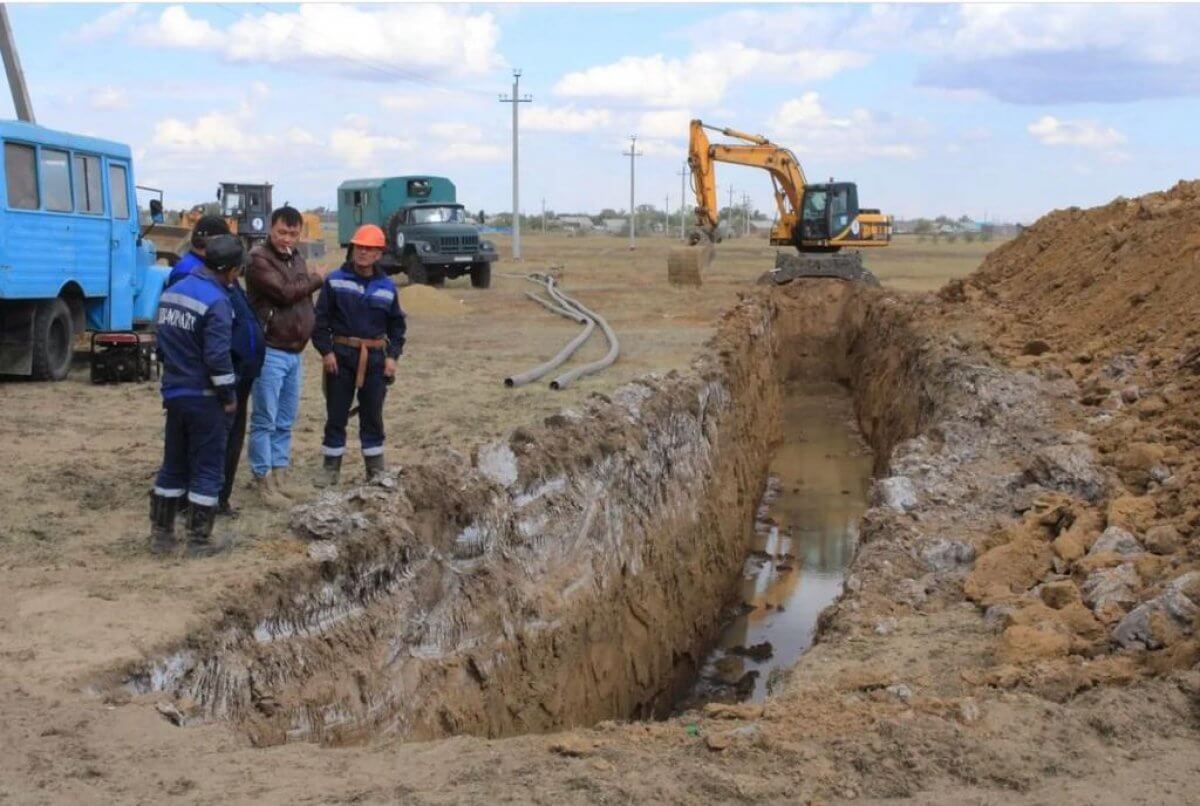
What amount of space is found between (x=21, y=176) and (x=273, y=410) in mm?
5856

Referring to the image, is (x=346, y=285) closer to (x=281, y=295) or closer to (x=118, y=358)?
(x=281, y=295)

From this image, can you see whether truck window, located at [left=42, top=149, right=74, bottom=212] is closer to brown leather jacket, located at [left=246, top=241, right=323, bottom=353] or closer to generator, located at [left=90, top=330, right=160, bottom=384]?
generator, located at [left=90, top=330, right=160, bottom=384]

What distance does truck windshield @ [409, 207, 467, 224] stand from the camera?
28.7m

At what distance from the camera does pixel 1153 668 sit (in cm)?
509

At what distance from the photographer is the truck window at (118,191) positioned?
43.3ft

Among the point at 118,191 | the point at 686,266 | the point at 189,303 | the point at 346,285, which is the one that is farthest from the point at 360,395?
the point at 686,266

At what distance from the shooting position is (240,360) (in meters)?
6.75

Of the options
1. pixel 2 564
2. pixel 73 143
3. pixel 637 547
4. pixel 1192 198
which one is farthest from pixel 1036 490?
pixel 1192 198

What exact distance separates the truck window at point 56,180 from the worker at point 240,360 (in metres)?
6.02

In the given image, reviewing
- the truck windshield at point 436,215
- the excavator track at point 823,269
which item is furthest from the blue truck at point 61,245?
the truck windshield at point 436,215

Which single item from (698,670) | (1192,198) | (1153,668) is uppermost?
(1192,198)

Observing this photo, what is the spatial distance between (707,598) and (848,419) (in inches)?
407

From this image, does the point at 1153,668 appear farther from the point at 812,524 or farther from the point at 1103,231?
the point at 1103,231

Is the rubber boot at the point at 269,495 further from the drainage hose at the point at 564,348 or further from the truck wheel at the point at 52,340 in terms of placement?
the truck wheel at the point at 52,340
